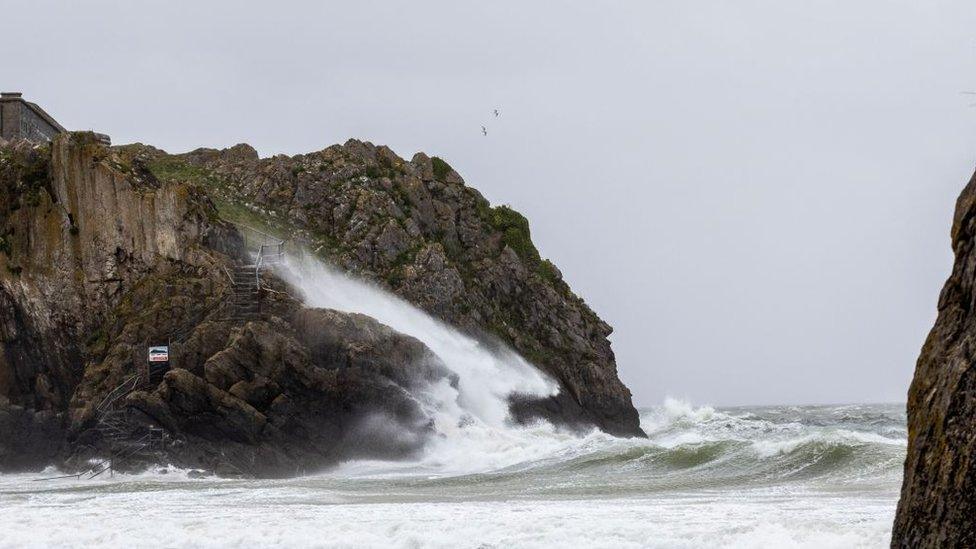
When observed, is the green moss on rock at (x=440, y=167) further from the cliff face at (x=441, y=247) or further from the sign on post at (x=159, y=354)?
the sign on post at (x=159, y=354)

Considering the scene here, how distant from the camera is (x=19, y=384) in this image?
1655 inches

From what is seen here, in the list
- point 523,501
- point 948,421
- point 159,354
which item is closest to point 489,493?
point 523,501

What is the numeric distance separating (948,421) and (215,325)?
109 feet

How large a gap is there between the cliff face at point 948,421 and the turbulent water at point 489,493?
385 inches

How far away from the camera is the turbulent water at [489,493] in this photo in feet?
71.9

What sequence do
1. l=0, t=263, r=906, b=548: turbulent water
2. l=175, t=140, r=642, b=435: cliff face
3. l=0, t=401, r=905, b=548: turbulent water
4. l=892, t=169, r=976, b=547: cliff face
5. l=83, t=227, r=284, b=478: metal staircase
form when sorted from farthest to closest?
l=175, t=140, r=642, b=435: cliff face < l=83, t=227, r=284, b=478: metal staircase < l=0, t=263, r=906, b=548: turbulent water < l=0, t=401, r=905, b=548: turbulent water < l=892, t=169, r=976, b=547: cliff face

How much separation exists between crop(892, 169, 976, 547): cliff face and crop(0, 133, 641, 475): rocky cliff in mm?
29868

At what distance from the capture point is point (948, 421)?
9.88 meters

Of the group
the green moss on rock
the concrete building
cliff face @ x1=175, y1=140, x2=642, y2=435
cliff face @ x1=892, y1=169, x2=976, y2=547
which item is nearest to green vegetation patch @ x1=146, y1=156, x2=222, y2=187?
cliff face @ x1=175, y1=140, x2=642, y2=435

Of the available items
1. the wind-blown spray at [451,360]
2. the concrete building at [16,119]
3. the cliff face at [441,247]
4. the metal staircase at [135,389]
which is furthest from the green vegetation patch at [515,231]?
the concrete building at [16,119]

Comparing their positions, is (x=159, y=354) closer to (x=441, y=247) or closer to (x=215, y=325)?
(x=215, y=325)

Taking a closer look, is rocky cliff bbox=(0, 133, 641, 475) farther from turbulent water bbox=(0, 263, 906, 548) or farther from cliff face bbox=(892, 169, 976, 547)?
cliff face bbox=(892, 169, 976, 547)

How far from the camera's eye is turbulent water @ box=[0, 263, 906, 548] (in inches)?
862

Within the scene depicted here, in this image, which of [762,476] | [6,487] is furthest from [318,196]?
[762,476]
